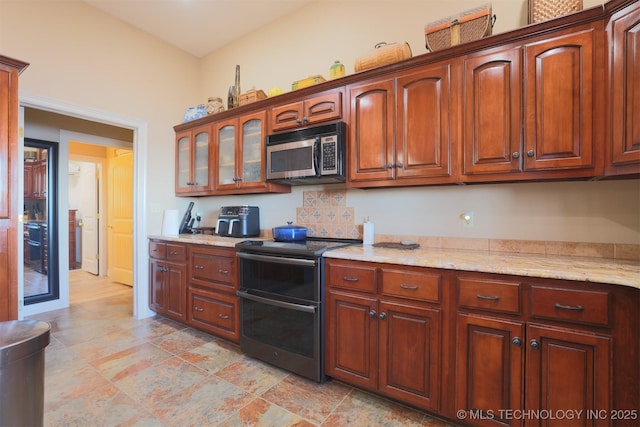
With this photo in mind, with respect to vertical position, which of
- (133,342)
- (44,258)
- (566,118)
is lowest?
(133,342)

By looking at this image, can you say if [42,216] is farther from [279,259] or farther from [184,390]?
[279,259]

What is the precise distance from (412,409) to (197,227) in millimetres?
3035

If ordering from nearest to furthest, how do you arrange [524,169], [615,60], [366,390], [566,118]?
[615,60]
[566,118]
[524,169]
[366,390]

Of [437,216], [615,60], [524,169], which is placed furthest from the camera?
[437,216]

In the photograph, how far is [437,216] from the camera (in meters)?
2.18

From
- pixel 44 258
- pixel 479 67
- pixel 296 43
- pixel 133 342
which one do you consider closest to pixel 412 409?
pixel 479 67

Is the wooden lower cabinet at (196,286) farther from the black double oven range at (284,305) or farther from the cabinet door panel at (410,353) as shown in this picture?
the cabinet door panel at (410,353)

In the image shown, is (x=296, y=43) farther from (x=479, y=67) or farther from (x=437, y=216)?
(x=437, y=216)

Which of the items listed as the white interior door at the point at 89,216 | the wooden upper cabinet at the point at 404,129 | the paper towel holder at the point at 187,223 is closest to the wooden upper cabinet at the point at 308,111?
the wooden upper cabinet at the point at 404,129

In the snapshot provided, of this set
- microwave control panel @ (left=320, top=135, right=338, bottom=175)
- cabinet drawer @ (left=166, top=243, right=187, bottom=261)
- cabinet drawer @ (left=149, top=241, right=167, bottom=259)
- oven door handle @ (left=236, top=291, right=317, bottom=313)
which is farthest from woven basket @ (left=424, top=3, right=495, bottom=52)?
cabinet drawer @ (left=149, top=241, right=167, bottom=259)

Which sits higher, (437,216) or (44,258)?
(437,216)

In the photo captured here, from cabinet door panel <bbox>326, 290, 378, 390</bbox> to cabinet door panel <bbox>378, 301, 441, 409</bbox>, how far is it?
0.06 m

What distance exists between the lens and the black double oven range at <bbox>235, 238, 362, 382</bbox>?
1940 millimetres

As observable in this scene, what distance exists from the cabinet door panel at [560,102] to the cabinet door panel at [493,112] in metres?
0.06
